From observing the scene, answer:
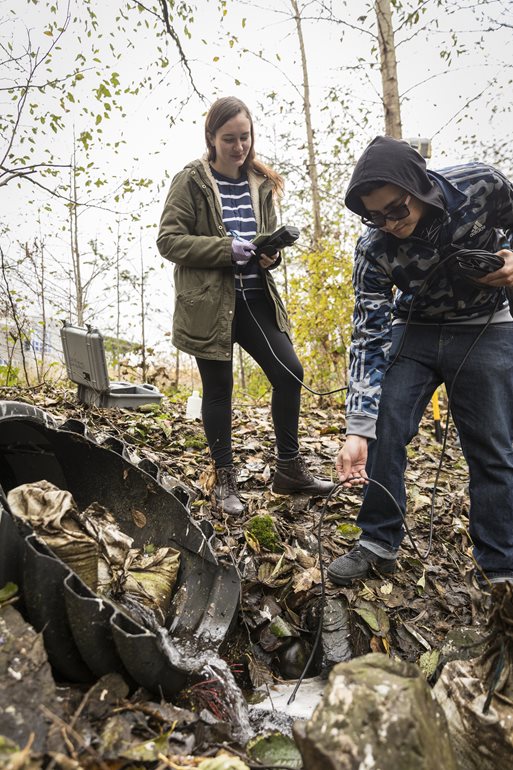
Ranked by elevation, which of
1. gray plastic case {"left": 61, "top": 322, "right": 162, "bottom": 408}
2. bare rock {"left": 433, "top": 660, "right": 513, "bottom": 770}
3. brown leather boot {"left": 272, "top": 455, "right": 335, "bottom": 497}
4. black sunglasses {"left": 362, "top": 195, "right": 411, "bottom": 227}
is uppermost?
black sunglasses {"left": 362, "top": 195, "right": 411, "bottom": 227}

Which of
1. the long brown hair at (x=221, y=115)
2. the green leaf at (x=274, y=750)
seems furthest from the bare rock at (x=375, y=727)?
the long brown hair at (x=221, y=115)

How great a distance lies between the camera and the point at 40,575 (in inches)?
55.4

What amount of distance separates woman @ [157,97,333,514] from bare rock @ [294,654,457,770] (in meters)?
1.71

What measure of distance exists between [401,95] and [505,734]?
7175 mm

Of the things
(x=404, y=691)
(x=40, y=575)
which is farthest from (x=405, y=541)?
(x=40, y=575)

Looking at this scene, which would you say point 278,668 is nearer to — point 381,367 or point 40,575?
point 40,575

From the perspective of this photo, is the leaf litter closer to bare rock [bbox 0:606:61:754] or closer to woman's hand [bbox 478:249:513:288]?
bare rock [bbox 0:606:61:754]

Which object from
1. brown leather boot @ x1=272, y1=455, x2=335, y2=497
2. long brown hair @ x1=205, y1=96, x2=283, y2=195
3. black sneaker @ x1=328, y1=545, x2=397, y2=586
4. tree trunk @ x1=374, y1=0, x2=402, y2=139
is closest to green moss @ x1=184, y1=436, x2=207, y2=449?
brown leather boot @ x1=272, y1=455, x2=335, y2=497

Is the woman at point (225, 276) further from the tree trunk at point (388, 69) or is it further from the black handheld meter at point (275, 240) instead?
the tree trunk at point (388, 69)

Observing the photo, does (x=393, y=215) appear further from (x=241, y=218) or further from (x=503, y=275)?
(x=241, y=218)

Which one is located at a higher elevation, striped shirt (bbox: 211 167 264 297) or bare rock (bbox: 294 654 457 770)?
striped shirt (bbox: 211 167 264 297)

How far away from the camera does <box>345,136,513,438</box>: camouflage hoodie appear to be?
2.08 meters

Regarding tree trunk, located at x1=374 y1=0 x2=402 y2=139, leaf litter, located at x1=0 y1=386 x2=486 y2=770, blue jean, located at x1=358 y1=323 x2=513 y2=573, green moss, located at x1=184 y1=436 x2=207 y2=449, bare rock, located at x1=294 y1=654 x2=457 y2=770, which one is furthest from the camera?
tree trunk, located at x1=374 y1=0 x2=402 y2=139

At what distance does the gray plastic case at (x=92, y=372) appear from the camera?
3949mm
